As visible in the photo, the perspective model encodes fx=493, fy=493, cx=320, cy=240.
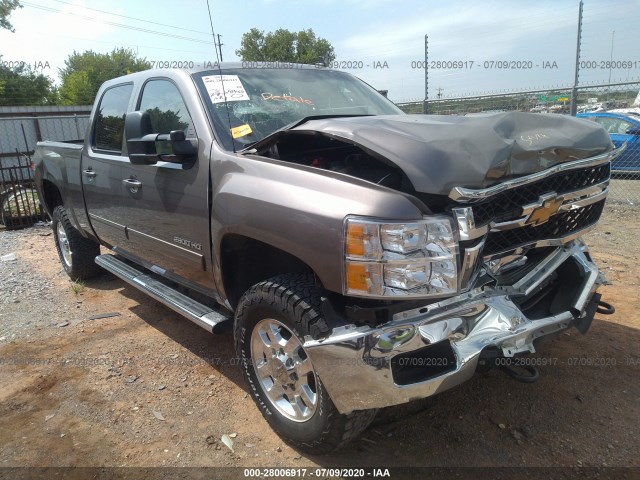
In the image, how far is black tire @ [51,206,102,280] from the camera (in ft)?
17.4

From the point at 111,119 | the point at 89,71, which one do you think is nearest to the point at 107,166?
the point at 111,119

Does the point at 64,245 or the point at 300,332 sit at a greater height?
the point at 300,332

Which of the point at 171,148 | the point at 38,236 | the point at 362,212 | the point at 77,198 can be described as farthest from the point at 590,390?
the point at 38,236

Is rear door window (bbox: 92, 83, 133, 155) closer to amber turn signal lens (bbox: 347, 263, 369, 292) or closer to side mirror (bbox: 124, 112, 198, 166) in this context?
side mirror (bbox: 124, 112, 198, 166)

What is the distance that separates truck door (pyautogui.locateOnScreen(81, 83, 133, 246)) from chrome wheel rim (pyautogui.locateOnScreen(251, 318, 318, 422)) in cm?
188

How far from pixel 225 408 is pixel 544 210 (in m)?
2.13

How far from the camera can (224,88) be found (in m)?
3.12

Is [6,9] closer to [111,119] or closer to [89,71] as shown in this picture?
[89,71]

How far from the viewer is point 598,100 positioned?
882cm

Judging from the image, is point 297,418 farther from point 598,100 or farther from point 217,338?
point 598,100

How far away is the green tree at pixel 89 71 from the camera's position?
50.4m

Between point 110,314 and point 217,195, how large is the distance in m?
2.54

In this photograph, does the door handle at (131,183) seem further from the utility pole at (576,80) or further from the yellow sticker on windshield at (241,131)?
the utility pole at (576,80)

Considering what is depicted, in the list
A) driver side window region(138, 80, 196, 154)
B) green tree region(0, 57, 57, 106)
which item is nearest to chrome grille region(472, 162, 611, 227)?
driver side window region(138, 80, 196, 154)
